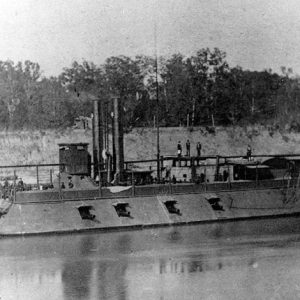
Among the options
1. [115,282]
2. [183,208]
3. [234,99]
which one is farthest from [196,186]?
[234,99]

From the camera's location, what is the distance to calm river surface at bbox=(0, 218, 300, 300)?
59.6 feet

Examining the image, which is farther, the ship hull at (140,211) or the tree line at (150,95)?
the tree line at (150,95)

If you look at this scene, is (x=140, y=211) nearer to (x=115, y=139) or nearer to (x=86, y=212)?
(x=86, y=212)

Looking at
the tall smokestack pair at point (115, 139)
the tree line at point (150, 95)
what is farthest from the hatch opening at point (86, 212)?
the tree line at point (150, 95)

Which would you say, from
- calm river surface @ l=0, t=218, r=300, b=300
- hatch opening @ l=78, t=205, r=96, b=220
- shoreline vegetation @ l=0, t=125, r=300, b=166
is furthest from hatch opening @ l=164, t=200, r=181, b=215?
shoreline vegetation @ l=0, t=125, r=300, b=166

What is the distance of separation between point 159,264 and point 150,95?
40.1m

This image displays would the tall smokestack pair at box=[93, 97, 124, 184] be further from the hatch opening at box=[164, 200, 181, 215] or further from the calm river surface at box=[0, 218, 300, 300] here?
the calm river surface at box=[0, 218, 300, 300]

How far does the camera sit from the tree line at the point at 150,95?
187ft

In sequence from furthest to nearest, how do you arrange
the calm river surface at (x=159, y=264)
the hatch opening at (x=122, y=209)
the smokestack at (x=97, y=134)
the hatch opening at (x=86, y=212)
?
the smokestack at (x=97, y=134) < the hatch opening at (x=122, y=209) < the hatch opening at (x=86, y=212) < the calm river surface at (x=159, y=264)

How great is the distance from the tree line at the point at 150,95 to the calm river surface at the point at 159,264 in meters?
30.3

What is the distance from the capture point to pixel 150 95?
6034cm

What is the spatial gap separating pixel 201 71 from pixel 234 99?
4436mm

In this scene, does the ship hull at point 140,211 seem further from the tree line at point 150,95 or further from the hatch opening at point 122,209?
the tree line at point 150,95

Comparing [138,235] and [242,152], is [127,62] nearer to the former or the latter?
[242,152]
